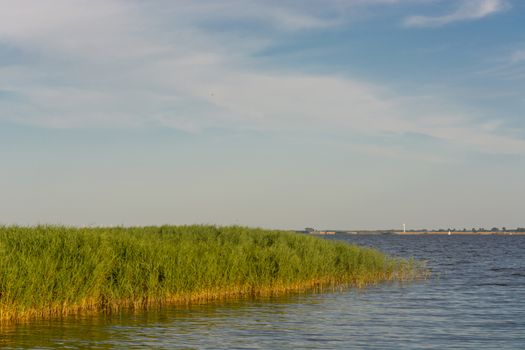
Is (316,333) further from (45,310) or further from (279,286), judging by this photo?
(279,286)

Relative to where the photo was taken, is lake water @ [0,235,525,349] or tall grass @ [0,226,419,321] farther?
tall grass @ [0,226,419,321]

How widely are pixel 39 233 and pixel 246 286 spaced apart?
390 inches

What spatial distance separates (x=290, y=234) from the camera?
1580 inches

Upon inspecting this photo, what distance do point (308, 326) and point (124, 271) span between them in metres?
6.94

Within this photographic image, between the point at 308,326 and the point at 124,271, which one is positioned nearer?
the point at 308,326

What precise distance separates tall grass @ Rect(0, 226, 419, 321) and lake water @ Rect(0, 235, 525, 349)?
0.90 metres

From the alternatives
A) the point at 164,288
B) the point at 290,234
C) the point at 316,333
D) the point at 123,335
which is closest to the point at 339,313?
the point at 316,333

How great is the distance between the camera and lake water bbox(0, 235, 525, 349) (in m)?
19.3

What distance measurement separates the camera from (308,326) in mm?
22500

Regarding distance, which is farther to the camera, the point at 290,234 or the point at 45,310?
the point at 290,234

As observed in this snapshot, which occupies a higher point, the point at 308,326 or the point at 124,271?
the point at 124,271

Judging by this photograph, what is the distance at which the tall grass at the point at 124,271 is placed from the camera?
69.1 ft

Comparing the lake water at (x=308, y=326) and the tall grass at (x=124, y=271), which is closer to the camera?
the lake water at (x=308, y=326)

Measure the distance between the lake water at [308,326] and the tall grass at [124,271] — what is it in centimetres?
90
